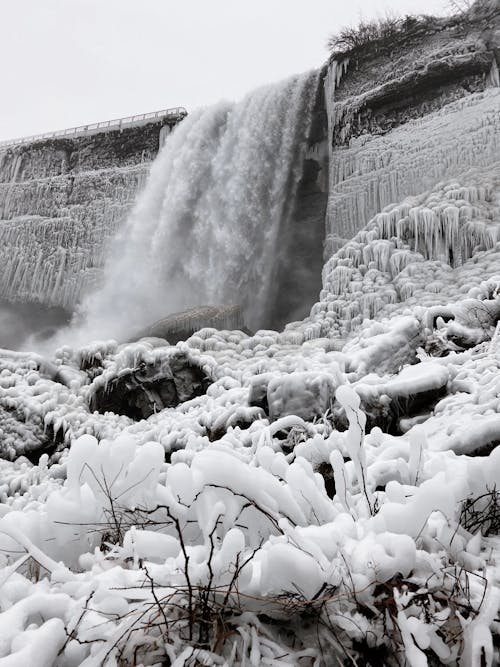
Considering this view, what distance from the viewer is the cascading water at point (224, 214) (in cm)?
1364

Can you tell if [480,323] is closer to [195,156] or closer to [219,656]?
[219,656]

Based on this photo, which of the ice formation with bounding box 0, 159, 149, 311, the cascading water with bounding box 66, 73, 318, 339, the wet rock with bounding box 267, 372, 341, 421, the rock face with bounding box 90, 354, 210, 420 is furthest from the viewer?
the ice formation with bounding box 0, 159, 149, 311

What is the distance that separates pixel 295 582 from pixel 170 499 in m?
0.54

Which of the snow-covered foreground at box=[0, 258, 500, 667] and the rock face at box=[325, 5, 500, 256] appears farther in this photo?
the rock face at box=[325, 5, 500, 256]

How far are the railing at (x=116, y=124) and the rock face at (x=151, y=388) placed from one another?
12.6 meters

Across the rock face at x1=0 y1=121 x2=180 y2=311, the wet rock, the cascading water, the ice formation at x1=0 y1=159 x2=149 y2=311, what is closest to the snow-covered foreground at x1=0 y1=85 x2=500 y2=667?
the wet rock

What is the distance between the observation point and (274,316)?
13.7 m

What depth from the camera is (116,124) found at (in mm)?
17844

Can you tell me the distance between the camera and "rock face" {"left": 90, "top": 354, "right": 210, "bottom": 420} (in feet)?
24.5

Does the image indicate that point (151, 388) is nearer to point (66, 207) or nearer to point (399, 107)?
point (399, 107)

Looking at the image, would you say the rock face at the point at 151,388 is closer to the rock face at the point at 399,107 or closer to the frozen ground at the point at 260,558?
the frozen ground at the point at 260,558

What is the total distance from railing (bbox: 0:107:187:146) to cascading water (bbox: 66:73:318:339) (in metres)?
2.23

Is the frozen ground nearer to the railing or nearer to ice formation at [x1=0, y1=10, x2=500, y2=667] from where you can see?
ice formation at [x1=0, y1=10, x2=500, y2=667]

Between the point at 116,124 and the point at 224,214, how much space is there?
25.4 ft
